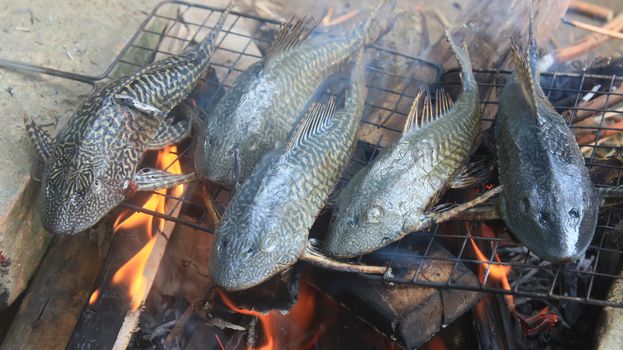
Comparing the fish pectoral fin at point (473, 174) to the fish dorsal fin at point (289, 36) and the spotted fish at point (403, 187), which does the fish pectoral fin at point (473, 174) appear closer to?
the spotted fish at point (403, 187)

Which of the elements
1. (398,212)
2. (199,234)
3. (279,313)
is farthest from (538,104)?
(199,234)

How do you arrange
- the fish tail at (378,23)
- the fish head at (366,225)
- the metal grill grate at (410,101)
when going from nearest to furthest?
the fish head at (366,225) → the metal grill grate at (410,101) → the fish tail at (378,23)

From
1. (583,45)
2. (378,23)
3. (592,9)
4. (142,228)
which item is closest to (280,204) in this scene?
(142,228)

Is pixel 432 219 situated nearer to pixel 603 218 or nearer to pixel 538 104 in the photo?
pixel 538 104

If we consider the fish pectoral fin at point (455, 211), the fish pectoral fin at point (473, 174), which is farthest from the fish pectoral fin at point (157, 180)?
the fish pectoral fin at point (473, 174)

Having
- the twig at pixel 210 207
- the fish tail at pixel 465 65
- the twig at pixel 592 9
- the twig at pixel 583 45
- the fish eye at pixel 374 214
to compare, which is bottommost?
the twig at pixel 210 207

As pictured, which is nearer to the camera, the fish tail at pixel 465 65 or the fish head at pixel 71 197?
the fish head at pixel 71 197

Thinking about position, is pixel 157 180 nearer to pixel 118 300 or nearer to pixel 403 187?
pixel 118 300
